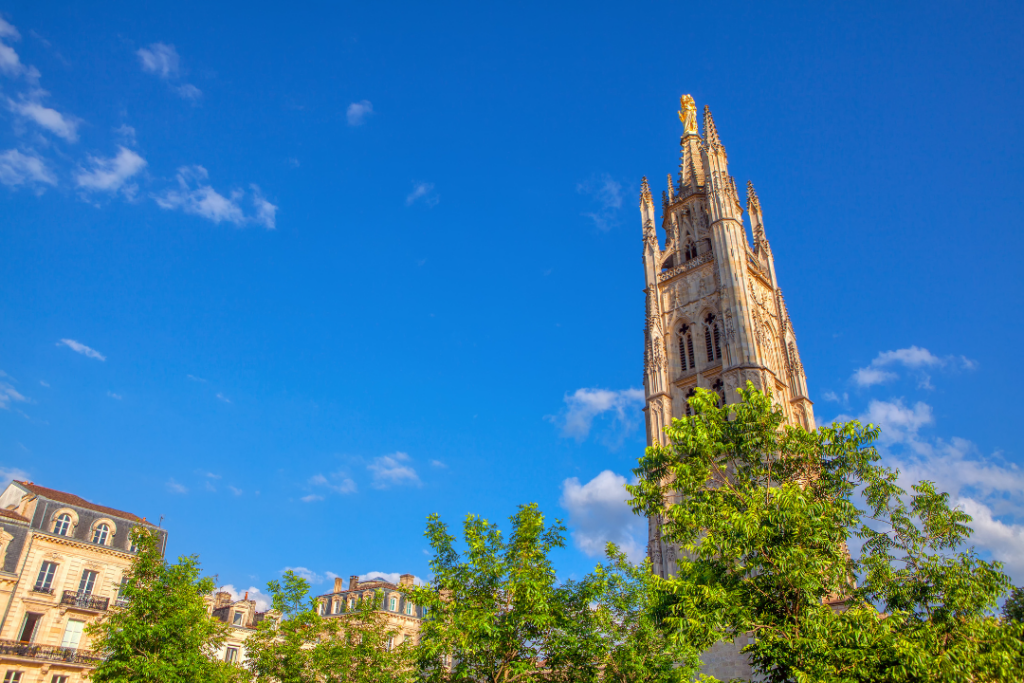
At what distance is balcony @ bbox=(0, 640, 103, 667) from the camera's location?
29.2 metres

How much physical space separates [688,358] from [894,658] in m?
31.5

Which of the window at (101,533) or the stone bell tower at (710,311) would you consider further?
the stone bell tower at (710,311)

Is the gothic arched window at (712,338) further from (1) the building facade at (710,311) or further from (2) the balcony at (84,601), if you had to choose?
(2) the balcony at (84,601)

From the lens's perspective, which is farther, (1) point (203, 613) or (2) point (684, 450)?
(1) point (203, 613)

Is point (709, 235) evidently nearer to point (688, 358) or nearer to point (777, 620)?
point (688, 358)

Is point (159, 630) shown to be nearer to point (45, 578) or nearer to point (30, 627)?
point (30, 627)

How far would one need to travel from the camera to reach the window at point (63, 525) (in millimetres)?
32875

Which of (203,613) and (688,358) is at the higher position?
(688,358)

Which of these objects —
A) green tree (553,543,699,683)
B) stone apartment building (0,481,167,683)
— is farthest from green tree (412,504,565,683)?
stone apartment building (0,481,167,683)

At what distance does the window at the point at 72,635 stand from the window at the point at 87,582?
50.0 inches

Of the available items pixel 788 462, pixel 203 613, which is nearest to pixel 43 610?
pixel 203 613

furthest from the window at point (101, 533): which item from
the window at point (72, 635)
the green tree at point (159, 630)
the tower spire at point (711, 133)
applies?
the tower spire at point (711, 133)

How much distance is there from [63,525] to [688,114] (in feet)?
162

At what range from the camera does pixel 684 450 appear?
17406 mm
